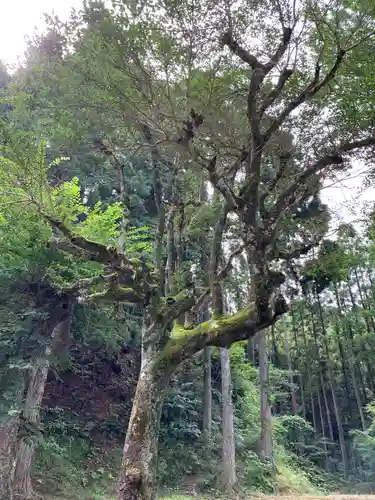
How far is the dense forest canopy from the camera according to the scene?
479 centimetres

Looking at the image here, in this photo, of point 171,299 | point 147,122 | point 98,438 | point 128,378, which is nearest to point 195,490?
point 98,438

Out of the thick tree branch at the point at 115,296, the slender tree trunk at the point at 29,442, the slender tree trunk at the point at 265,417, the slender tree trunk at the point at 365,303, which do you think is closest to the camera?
the thick tree branch at the point at 115,296

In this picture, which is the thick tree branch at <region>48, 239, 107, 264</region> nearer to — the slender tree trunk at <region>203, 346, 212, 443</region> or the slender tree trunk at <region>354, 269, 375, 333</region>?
the slender tree trunk at <region>203, 346, 212, 443</region>

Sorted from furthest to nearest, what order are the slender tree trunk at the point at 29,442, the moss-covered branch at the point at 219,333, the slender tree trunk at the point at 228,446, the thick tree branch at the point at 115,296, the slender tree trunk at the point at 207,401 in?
the slender tree trunk at the point at 207,401
the slender tree trunk at the point at 228,446
the slender tree trunk at the point at 29,442
the thick tree branch at the point at 115,296
the moss-covered branch at the point at 219,333

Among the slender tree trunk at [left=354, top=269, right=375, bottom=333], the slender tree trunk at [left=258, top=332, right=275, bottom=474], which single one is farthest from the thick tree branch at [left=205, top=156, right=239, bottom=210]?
the slender tree trunk at [left=354, top=269, right=375, bottom=333]

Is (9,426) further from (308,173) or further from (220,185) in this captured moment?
(308,173)

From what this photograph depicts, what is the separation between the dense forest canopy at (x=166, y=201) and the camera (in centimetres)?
479

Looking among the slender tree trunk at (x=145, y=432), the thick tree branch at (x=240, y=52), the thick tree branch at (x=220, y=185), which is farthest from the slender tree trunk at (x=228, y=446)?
the thick tree branch at (x=240, y=52)

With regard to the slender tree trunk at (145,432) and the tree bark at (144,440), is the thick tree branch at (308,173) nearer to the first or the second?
the slender tree trunk at (145,432)

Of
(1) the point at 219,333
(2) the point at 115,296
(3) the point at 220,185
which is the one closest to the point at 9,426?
(2) the point at 115,296

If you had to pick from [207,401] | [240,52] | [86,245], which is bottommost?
[207,401]

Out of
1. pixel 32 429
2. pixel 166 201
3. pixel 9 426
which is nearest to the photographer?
pixel 9 426

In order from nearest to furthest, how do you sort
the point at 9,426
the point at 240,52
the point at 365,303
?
the point at 240,52 < the point at 9,426 < the point at 365,303

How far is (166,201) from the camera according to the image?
8117 mm
